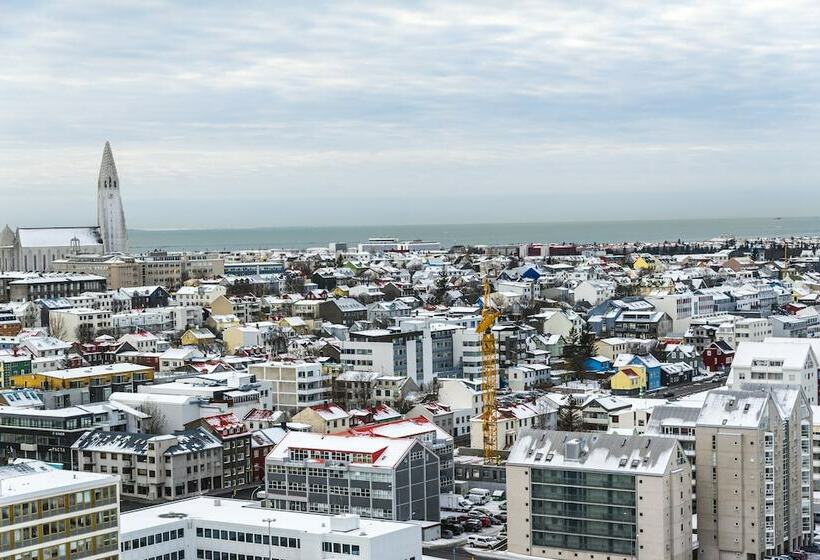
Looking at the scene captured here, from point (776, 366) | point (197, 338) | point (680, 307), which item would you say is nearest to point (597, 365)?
point (776, 366)

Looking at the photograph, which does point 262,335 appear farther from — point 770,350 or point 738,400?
point 738,400

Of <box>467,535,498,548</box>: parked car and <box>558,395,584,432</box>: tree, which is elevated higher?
<box>558,395,584,432</box>: tree

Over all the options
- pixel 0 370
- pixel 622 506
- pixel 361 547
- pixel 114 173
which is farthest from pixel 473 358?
pixel 114 173

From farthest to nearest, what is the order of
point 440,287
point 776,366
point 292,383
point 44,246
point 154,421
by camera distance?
point 44,246 < point 440,287 < point 292,383 < point 776,366 < point 154,421

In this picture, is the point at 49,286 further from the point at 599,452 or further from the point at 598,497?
the point at 598,497

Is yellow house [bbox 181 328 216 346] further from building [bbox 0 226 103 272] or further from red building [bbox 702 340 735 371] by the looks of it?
building [bbox 0 226 103 272]

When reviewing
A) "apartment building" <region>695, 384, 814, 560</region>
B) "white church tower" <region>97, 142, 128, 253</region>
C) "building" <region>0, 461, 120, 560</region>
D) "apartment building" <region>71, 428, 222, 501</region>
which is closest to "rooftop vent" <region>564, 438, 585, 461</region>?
"apartment building" <region>695, 384, 814, 560</region>
